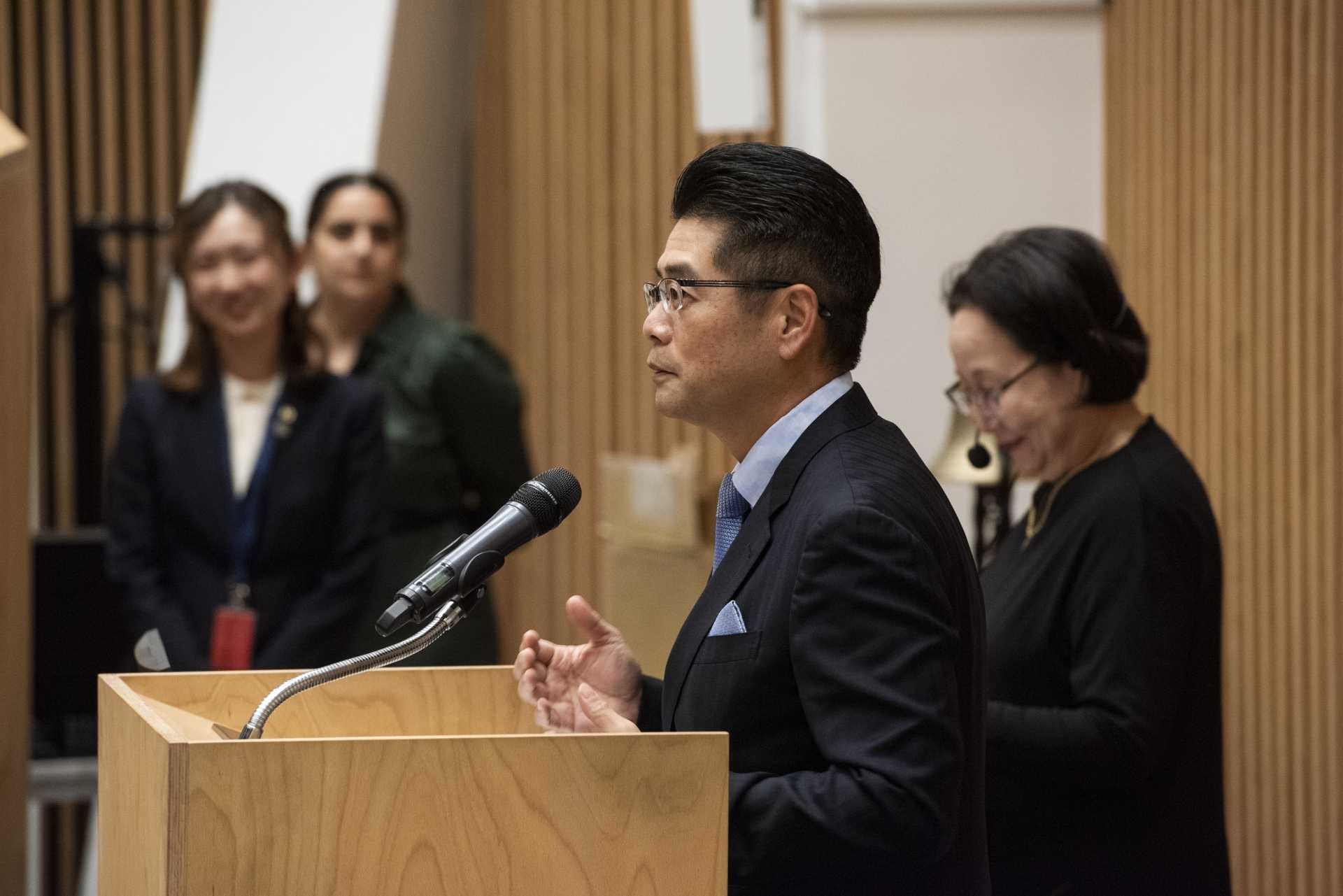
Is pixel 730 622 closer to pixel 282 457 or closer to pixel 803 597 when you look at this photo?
pixel 803 597

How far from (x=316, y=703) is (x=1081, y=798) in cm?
101

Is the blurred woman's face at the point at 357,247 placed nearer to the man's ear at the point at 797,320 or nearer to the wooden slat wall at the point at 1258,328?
the wooden slat wall at the point at 1258,328

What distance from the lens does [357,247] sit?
13.3 feet

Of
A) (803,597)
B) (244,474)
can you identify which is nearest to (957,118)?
(244,474)

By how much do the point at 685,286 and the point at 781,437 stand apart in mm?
182

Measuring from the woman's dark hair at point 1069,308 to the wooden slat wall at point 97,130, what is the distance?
13.8 feet

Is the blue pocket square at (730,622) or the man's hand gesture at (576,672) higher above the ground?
the blue pocket square at (730,622)

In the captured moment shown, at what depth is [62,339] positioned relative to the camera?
5.91 metres

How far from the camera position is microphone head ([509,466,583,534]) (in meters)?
1.62

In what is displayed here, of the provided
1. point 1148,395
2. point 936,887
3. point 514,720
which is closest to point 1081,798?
point 936,887

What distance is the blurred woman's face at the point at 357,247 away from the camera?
13.3 ft

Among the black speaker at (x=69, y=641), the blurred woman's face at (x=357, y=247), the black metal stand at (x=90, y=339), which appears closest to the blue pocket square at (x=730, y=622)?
the blurred woman's face at (x=357, y=247)

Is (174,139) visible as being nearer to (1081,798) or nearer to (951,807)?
(1081,798)

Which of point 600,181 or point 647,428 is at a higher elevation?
point 600,181
